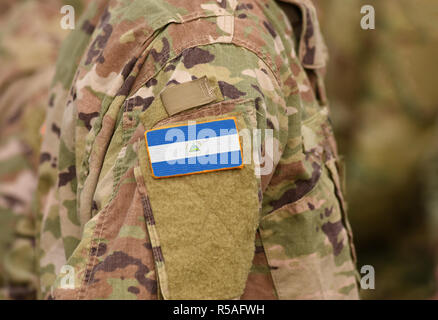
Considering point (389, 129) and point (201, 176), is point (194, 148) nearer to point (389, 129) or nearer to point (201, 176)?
point (201, 176)

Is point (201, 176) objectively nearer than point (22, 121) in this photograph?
Yes

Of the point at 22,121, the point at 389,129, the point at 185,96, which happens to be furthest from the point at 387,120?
the point at 185,96

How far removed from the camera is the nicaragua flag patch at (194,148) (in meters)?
0.69

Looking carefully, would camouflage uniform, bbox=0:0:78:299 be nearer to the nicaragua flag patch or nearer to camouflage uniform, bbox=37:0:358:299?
camouflage uniform, bbox=37:0:358:299

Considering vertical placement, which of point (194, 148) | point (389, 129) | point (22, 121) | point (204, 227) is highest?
point (389, 129)

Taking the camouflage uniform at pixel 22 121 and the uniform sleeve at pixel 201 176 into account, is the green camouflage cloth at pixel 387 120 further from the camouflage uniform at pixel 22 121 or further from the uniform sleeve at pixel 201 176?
the uniform sleeve at pixel 201 176

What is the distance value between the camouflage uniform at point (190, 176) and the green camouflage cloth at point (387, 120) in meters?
2.21

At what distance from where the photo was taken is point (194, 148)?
0.70 meters

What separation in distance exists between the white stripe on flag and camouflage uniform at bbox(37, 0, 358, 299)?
21 millimetres

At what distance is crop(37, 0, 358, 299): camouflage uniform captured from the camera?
2.27 feet

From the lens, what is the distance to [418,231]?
318 cm

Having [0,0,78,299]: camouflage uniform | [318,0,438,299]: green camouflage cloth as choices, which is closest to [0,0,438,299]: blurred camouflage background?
[318,0,438,299]: green camouflage cloth

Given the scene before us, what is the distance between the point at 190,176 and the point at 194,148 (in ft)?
0.13
